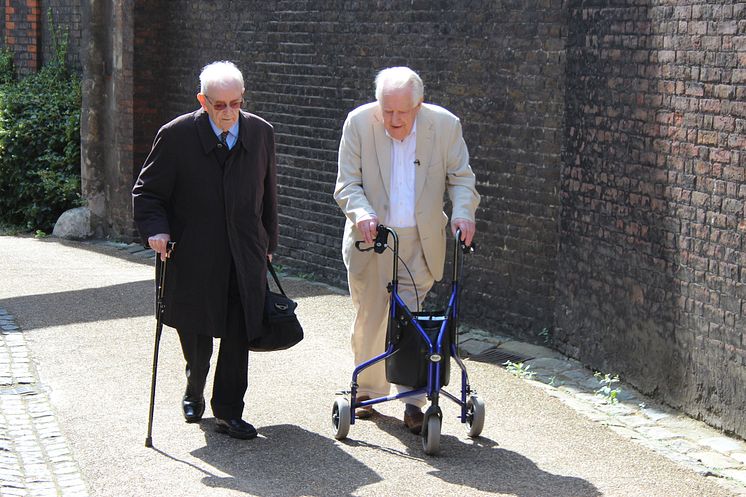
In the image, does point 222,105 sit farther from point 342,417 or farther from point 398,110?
point 342,417

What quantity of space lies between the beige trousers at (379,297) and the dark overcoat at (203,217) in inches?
25.3

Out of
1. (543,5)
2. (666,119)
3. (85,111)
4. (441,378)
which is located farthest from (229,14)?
(441,378)

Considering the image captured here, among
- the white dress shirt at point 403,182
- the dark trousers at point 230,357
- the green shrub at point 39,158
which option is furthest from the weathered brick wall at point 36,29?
the white dress shirt at point 403,182

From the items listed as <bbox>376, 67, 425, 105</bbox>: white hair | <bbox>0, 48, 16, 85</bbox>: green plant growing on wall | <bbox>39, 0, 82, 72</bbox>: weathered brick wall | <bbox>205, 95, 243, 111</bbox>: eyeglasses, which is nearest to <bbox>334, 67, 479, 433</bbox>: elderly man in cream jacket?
<bbox>376, 67, 425, 105</bbox>: white hair

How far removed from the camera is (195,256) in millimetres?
6430

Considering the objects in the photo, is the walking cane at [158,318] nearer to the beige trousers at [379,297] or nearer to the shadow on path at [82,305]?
the beige trousers at [379,297]

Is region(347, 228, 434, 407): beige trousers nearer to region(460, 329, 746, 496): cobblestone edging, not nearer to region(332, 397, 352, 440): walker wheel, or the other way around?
region(332, 397, 352, 440): walker wheel

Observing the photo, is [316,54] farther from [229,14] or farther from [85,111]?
[85,111]

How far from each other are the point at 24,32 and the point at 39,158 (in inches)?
154

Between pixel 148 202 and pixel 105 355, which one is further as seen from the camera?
pixel 105 355

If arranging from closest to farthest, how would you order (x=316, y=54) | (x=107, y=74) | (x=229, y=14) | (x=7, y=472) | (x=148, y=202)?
1. (x=7, y=472)
2. (x=148, y=202)
3. (x=316, y=54)
4. (x=229, y=14)
5. (x=107, y=74)

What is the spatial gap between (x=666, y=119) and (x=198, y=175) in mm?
2961

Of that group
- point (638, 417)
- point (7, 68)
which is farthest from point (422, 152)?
point (7, 68)

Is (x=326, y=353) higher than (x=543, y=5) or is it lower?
lower
